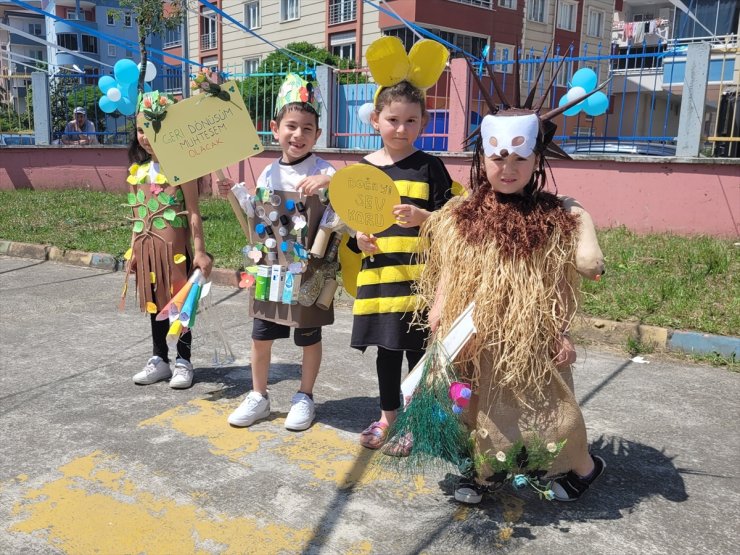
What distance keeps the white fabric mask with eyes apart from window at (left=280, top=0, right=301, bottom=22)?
23.7m

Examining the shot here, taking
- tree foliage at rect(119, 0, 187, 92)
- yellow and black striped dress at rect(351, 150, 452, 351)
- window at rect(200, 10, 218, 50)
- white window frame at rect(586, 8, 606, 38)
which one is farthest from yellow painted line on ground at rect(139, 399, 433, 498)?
white window frame at rect(586, 8, 606, 38)

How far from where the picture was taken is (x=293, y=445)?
10.2 feet

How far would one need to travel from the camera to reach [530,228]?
2.32m

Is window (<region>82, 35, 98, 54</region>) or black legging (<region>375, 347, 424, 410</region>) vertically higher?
window (<region>82, 35, 98, 54</region>)

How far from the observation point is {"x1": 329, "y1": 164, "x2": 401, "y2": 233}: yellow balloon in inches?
104

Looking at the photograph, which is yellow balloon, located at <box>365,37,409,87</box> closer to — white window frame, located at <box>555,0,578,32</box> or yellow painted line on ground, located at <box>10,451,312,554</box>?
yellow painted line on ground, located at <box>10,451,312,554</box>

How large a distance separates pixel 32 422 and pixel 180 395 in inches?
29.3

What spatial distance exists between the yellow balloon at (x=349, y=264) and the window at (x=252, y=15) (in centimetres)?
2482

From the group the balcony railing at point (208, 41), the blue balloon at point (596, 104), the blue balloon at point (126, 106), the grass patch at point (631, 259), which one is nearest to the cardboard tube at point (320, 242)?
the grass patch at point (631, 259)

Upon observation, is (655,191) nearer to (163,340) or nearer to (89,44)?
(163,340)

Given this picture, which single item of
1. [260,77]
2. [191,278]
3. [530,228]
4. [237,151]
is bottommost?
[191,278]

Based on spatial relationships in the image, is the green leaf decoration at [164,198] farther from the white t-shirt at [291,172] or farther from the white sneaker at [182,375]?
the white sneaker at [182,375]

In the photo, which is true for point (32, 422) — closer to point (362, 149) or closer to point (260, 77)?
point (362, 149)

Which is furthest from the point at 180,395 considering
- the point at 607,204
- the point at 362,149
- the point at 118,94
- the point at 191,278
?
the point at 362,149
